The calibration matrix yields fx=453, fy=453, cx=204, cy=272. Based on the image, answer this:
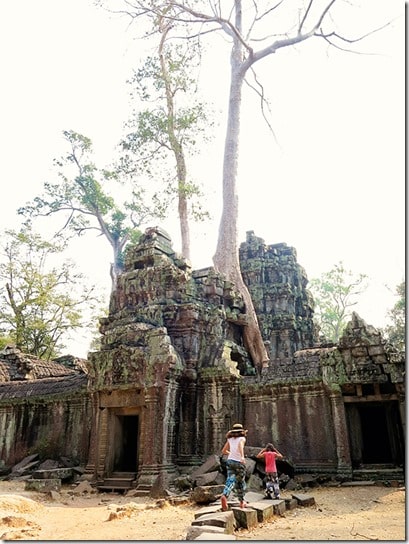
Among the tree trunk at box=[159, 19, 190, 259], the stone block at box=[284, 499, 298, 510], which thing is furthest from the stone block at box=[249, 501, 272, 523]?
the tree trunk at box=[159, 19, 190, 259]

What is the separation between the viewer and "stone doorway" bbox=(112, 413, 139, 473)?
10434 mm

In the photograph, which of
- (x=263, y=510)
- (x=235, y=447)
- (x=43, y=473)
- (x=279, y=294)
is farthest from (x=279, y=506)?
(x=279, y=294)

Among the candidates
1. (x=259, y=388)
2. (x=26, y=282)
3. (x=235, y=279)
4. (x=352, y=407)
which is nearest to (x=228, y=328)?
(x=235, y=279)

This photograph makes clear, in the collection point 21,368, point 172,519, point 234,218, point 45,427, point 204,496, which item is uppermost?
point 234,218

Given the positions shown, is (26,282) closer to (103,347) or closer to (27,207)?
(27,207)

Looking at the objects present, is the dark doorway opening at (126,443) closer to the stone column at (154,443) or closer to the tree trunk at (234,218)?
the stone column at (154,443)

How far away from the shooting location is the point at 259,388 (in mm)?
10156

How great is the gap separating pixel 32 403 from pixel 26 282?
1181 cm

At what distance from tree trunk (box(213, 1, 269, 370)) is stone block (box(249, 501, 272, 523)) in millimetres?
7302

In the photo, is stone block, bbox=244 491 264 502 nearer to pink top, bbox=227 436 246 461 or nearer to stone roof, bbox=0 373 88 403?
pink top, bbox=227 436 246 461

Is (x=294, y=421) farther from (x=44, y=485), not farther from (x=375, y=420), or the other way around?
(x=44, y=485)

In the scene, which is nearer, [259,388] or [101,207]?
[259,388]

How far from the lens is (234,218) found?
15898 millimetres

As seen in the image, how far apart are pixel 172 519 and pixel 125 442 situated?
190 inches
